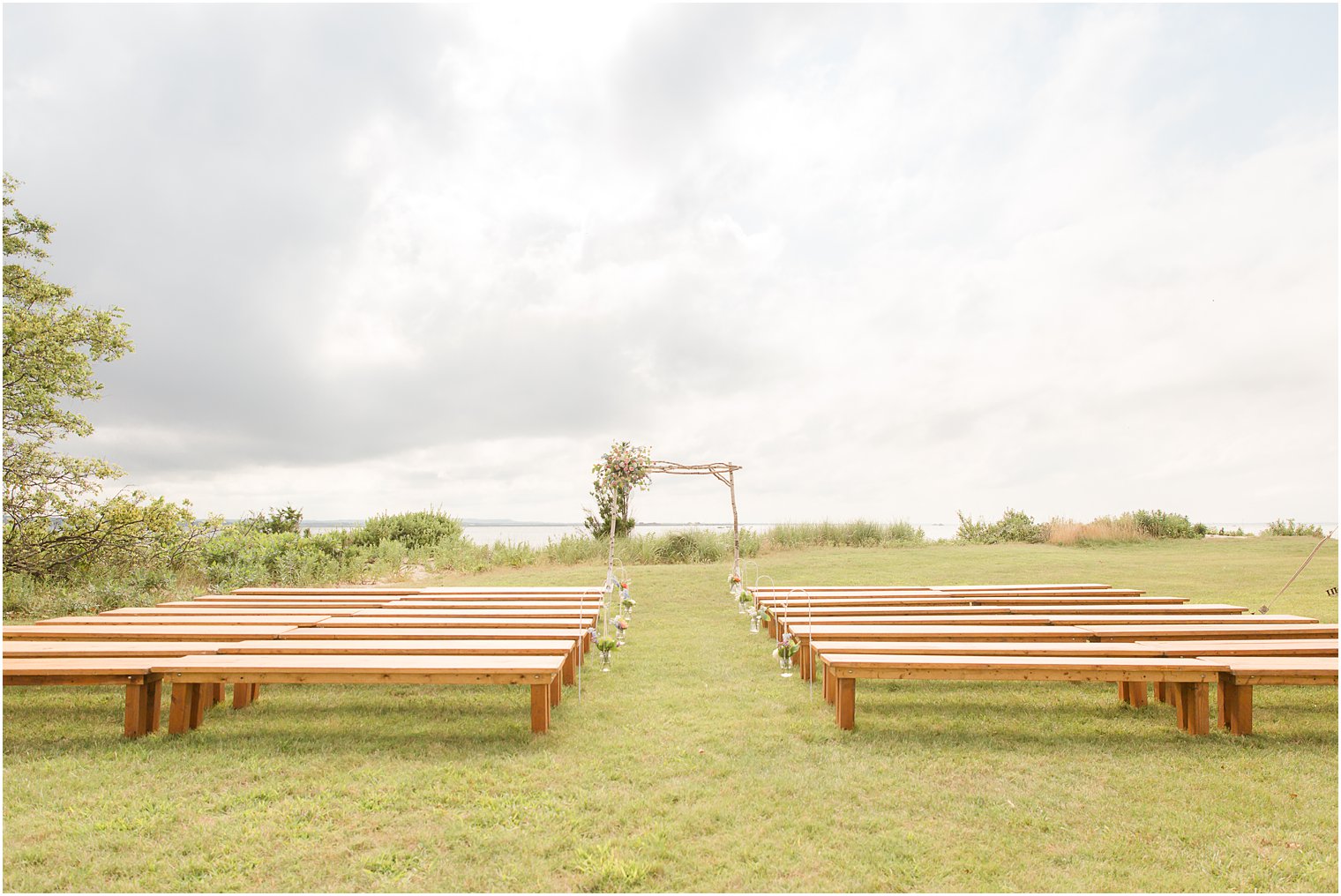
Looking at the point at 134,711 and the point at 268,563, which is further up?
the point at 268,563

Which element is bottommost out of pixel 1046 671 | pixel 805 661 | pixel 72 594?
pixel 805 661

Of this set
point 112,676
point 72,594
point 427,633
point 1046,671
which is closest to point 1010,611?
point 1046,671

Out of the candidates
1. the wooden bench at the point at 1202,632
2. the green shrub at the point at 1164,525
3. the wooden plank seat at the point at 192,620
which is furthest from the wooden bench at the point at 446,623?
the green shrub at the point at 1164,525

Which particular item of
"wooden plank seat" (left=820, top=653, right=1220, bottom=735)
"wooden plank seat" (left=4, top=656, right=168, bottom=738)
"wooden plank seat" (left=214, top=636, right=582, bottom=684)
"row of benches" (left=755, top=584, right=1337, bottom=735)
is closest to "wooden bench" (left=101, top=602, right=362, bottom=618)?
"wooden plank seat" (left=214, top=636, right=582, bottom=684)

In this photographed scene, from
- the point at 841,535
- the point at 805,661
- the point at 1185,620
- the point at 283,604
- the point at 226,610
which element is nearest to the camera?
the point at 805,661

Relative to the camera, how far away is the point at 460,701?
18.0 ft

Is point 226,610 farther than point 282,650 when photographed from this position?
Yes

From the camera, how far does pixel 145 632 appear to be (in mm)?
5840

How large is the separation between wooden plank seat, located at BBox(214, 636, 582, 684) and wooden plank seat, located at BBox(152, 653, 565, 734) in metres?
0.36

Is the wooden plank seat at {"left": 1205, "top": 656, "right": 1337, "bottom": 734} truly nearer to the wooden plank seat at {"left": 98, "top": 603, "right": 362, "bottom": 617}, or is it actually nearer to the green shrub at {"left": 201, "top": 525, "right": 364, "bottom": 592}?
the wooden plank seat at {"left": 98, "top": 603, "right": 362, "bottom": 617}

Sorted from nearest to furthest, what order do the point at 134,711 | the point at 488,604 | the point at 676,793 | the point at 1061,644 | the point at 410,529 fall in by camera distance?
the point at 676,793
the point at 134,711
the point at 1061,644
the point at 488,604
the point at 410,529

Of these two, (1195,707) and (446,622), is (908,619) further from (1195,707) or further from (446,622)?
(446,622)

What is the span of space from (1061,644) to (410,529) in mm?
18721

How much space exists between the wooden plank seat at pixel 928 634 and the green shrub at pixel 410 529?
15223mm
